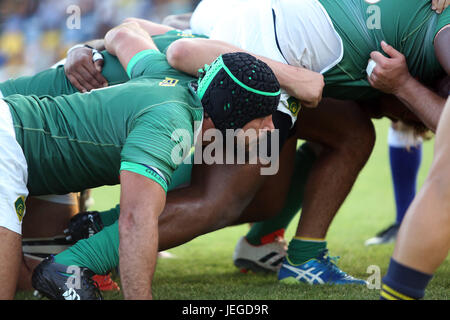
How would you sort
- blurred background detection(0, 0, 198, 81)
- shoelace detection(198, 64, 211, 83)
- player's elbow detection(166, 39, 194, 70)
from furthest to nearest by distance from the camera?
1. blurred background detection(0, 0, 198, 81)
2. player's elbow detection(166, 39, 194, 70)
3. shoelace detection(198, 64, 211, 83)

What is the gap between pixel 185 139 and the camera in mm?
2244

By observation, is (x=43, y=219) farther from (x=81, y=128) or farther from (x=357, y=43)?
(x=357, y=43)

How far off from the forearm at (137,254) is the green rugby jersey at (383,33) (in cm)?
125

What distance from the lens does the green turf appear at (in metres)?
2.62

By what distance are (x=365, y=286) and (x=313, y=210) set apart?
1.51 feet

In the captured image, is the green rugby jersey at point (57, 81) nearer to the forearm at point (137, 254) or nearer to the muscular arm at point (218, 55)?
the muscular arm at point (218, 55)

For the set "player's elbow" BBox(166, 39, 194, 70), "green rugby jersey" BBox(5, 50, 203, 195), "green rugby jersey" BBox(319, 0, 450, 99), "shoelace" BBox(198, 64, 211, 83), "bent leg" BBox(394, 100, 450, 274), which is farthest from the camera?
"green rugby jersey" BBox(319, 0, 450, 99)

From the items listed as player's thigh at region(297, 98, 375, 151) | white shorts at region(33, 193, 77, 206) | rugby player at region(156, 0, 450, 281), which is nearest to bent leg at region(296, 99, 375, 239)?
player's thigh at region(297, 98, 375, 151)

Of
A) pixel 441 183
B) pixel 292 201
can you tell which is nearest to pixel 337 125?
pixel 292 201

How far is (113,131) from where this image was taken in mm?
2324

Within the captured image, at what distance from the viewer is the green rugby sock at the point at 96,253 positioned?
228 centimetres

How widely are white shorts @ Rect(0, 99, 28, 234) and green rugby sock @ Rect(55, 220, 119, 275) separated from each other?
0.19 meters

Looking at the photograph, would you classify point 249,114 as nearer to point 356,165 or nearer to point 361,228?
point 356,165

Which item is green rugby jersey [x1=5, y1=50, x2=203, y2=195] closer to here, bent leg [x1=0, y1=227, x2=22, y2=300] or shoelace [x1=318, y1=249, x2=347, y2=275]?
bent leg [x1=0, y1=227, x2=22, y2=300]
